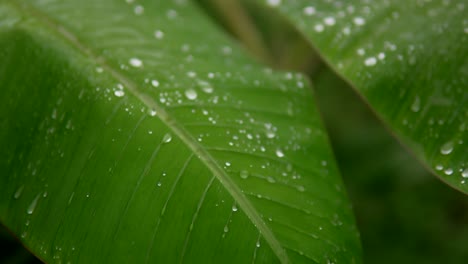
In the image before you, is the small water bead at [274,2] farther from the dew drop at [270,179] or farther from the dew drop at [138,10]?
the dew drop at [270,179]

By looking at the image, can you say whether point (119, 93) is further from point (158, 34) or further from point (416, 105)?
point (416, 105)

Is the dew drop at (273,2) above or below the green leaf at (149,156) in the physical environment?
above

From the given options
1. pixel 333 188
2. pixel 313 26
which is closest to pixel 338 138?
pixel 313 26

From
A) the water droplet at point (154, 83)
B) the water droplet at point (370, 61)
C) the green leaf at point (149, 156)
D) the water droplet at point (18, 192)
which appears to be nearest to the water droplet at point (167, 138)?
the green leaf at point (149, 156)

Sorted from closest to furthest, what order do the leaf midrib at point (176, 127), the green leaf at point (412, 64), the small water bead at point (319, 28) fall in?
1. the leaf midrib at point (176, 127)
2. the green leaf at point (412, 64)
3. the small water bead at point (319, 28)

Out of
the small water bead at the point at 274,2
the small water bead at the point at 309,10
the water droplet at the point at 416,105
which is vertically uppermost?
the small water bead at the point at 274,2

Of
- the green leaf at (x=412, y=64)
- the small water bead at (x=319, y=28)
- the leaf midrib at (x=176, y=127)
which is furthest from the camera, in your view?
the small water bead at (x=319, y=28)

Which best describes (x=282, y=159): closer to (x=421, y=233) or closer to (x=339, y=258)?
(x=339, y=258)
